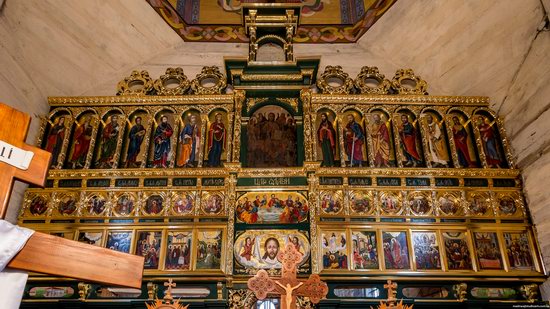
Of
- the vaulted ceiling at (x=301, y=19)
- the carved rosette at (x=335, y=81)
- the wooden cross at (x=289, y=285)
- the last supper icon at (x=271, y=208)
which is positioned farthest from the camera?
the vaulted ceiling at (x=301, y=19)

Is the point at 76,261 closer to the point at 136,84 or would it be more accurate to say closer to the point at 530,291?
the point at 530,291

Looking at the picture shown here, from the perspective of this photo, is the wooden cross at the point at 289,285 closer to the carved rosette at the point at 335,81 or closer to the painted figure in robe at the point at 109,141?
the painted figure in robe at the point at 109,141

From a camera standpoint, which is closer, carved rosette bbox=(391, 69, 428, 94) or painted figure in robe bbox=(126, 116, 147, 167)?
painted figure in robe bbox=(126, 116, 147, 167)

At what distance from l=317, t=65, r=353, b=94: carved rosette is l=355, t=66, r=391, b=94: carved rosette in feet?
0.60

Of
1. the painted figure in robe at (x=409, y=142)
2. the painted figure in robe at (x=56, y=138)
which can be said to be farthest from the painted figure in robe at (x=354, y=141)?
the painted figure in robe at (x=56, y=138)

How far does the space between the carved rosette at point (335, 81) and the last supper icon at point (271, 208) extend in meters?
2.08

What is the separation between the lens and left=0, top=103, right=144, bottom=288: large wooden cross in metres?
2.21

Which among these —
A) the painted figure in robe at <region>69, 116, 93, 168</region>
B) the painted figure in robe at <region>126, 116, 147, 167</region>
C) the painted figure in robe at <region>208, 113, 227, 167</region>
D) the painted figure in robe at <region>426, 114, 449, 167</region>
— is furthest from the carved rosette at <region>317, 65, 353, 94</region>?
the painted figure in robe at <region>69, 116, 93, 168</region>

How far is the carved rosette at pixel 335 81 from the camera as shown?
852 centimetres

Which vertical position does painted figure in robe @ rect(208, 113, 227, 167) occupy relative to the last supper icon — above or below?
above

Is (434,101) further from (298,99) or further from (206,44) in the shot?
(206,44)

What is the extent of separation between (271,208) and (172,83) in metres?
3.11

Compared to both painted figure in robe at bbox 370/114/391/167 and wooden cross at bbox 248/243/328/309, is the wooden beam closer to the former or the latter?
wooden cross at bbox 248/243/328/309

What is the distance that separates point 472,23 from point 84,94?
6.77 m
